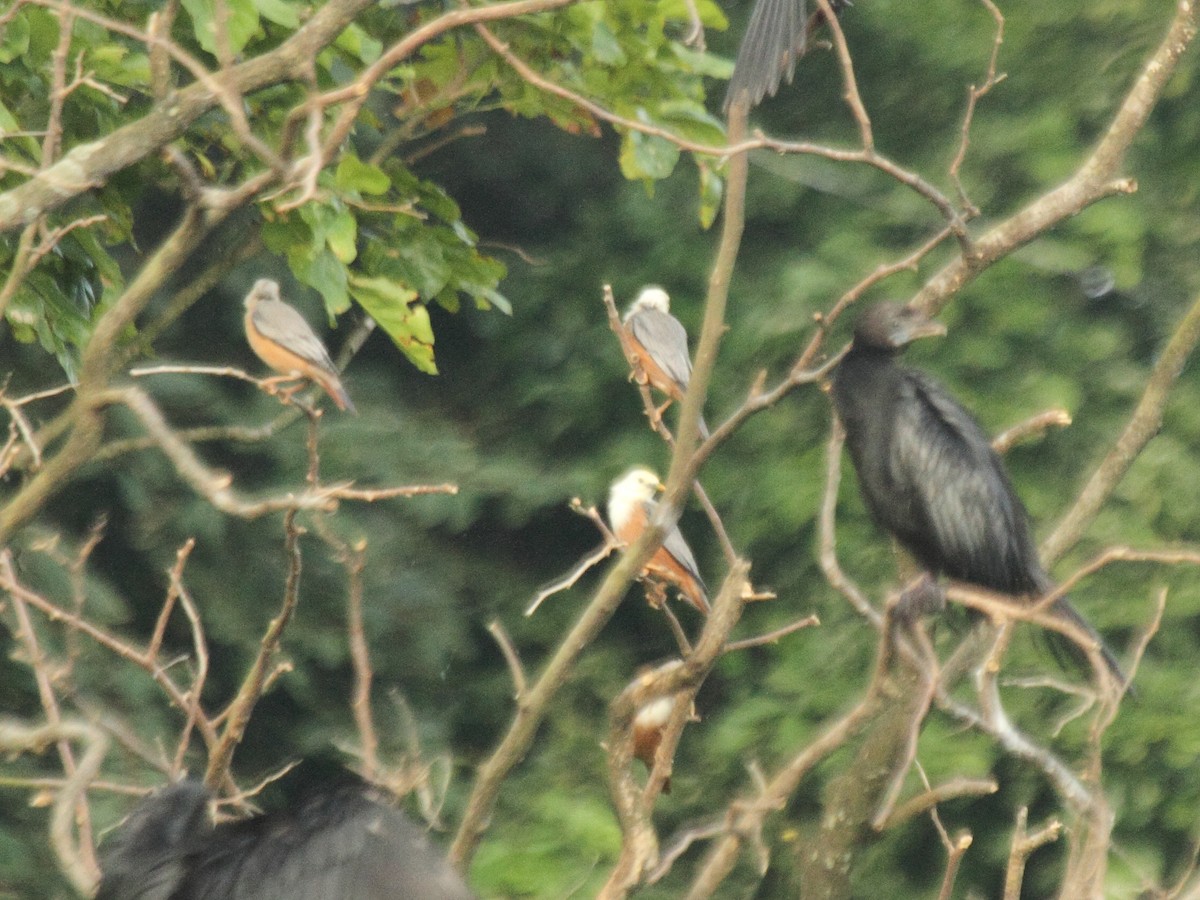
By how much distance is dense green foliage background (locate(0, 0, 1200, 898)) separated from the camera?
6680 millimetres

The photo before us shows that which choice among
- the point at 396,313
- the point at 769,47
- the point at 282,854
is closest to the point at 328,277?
the point at 396,313

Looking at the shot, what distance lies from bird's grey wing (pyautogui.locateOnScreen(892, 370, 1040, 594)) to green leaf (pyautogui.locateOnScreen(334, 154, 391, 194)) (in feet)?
4.62

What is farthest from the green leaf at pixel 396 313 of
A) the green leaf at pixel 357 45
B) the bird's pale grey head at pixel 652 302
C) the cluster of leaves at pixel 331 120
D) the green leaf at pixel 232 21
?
the bird's pale grey head at pixel 652 302

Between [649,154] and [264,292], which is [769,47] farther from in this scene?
[264,292]

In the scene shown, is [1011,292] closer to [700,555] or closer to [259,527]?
[700,555]

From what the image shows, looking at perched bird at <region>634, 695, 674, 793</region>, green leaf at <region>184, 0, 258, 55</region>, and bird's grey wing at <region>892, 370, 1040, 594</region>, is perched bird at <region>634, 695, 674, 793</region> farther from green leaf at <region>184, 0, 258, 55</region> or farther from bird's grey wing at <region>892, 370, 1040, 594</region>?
green leaf at <region>184, 0, 258, 55</region>

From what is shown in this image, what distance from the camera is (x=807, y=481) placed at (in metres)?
6.95

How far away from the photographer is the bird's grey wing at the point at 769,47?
4.03 metres

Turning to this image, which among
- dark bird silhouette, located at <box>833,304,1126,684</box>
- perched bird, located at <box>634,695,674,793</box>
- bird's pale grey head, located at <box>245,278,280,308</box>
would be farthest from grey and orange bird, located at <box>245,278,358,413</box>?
perched bird, located at <box>634,695,674,793</box>

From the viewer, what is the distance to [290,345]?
225 inches

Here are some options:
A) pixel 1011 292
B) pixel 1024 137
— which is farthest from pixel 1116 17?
pixel 1011 292

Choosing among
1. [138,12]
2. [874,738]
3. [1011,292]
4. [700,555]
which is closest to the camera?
[138,12]

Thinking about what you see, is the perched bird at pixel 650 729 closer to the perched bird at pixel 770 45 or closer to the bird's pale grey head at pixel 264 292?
the perched bird at pixel 770 45

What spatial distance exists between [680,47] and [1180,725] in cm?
349
